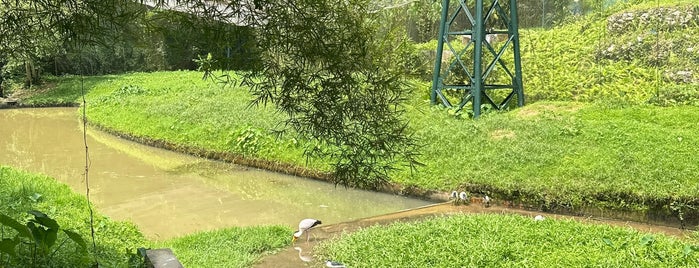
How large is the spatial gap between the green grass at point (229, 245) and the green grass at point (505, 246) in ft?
1.63

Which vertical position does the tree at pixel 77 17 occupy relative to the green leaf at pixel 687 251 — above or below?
above

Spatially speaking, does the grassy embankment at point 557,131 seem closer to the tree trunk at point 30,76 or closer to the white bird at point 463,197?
the white bird at point 463,197

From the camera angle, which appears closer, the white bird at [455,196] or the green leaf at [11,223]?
the green leaf at [11,223]

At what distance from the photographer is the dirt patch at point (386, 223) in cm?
438

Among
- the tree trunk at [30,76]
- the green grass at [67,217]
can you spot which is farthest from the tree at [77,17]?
the tree trunk at [30,76]

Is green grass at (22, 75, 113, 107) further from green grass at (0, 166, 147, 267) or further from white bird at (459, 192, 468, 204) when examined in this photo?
white bird at (459, 192, 468, 204)

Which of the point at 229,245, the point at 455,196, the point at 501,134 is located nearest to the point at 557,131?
the point at 501,134

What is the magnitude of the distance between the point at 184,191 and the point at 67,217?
2474 mm

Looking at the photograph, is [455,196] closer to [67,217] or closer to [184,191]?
[184,191]

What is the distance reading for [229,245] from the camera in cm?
466

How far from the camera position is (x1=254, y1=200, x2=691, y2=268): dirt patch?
4.38 metres

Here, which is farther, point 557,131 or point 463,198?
point 557,131

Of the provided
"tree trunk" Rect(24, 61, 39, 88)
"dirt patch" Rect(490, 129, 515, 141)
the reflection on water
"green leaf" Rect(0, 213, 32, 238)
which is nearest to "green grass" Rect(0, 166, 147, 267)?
the reflection on water

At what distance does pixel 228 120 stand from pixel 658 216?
622cm
